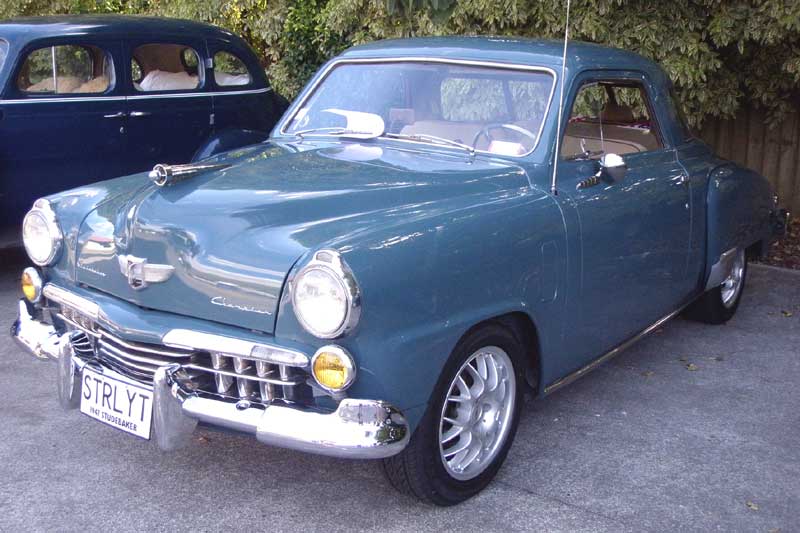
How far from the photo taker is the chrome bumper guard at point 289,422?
2729 millimetres

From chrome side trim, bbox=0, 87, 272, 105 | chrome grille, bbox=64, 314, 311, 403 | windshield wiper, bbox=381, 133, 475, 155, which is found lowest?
chrome grille, bbox=64, 314, 311, 403

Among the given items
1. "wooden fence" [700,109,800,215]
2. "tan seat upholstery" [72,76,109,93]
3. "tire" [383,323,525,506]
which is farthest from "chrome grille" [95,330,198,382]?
"wooden fence" [700,109,800,215]

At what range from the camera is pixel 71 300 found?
11.0 ft

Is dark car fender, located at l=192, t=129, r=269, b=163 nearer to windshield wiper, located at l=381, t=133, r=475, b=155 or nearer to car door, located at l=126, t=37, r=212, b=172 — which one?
car door, located at l=126, t=37, r=212, b=172

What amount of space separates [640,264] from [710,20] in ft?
11.4

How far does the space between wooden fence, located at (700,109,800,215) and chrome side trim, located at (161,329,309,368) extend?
6705 millimetres

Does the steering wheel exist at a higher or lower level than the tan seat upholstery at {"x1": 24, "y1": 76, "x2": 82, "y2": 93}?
higher

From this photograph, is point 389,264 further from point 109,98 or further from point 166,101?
point 166,101

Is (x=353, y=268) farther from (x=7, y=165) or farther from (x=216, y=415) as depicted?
(x=7, y=165)

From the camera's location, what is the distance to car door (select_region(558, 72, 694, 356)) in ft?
12.4

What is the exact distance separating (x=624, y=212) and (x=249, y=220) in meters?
1.69

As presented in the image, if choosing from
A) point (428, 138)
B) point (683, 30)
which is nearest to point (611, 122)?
point (428, 138)

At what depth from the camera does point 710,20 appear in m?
6.81

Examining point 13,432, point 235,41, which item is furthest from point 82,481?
point 235,41
